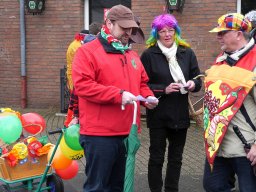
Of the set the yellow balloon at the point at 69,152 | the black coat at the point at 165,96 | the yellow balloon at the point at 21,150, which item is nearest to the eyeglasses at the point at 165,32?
the black coat at the point at 165,96

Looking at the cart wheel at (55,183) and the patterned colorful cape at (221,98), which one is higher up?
the patterned colorful cape at (221,98)

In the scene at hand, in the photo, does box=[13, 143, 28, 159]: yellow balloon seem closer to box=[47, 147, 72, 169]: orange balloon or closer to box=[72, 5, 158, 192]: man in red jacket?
box=[47, 147, 72, 169]: orange balloon

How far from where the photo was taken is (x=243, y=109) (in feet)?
10.6

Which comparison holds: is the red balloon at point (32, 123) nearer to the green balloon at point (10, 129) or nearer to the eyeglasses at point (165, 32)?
the green balloon at point (10, 129)

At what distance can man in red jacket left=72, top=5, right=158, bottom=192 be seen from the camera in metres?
3.33

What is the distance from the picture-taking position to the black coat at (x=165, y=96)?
4.43m

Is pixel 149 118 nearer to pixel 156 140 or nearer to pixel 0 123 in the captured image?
pixel 156 140

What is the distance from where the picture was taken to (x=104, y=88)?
10.7ft

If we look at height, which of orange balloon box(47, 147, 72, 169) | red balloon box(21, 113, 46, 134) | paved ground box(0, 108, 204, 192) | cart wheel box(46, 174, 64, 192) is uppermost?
red balloon box(21, 113, 46, 134)

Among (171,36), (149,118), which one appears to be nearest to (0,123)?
(149,118)

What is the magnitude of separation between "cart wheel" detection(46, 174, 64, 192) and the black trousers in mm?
953

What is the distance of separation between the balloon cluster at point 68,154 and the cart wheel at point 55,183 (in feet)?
0.24

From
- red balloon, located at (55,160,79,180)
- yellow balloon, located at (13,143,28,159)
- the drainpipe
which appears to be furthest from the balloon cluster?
the drainpipe

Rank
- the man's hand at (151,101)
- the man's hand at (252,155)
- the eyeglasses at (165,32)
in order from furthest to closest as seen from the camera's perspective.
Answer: the eyeglasses at (165,32) < the man's hand at (151,101) < the man's hand at (252,155)
